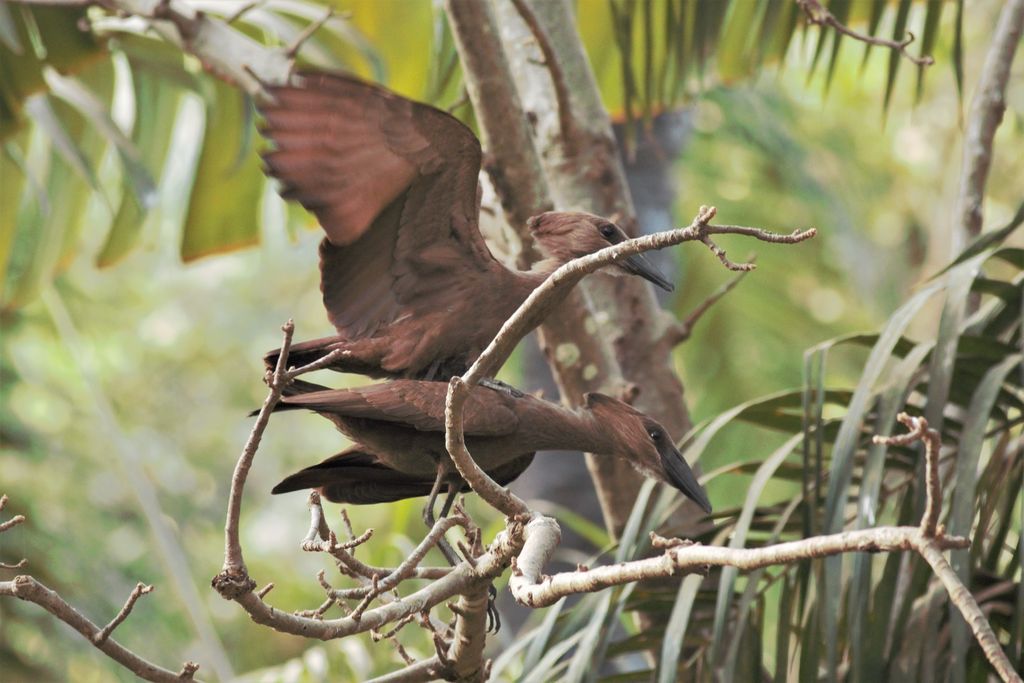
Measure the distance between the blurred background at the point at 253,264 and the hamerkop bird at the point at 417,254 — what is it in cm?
87

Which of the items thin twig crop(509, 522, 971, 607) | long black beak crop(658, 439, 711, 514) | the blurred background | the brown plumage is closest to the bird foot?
the brown plumage

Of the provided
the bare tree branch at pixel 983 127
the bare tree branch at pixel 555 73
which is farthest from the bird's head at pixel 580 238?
the bare tree branch at pixel 983 127

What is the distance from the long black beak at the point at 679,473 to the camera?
2059 millimetres

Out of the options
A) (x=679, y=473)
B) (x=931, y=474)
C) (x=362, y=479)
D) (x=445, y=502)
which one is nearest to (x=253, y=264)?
(x=362, y=479)

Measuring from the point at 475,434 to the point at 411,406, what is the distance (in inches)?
4.8

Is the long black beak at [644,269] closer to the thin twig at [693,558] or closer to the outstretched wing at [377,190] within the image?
the outstretched wing at [377,190]

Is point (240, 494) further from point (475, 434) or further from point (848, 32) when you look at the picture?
point (848, 32)

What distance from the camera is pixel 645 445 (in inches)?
80.6

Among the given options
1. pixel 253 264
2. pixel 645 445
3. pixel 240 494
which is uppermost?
pixel 240 494

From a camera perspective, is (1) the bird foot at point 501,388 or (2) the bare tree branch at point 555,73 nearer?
(1) the bird foot at point 501,388

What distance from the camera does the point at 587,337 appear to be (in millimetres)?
3115

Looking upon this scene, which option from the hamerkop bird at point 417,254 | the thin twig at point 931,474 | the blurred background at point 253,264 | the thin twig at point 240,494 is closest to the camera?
the thin twig at point 931,474

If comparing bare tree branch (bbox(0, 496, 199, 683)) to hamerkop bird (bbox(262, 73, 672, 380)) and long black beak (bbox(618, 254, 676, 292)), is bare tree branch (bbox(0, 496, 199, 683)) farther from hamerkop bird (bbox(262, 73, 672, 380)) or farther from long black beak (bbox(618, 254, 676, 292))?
long black beak (bbox(618, 254, 676, 292))

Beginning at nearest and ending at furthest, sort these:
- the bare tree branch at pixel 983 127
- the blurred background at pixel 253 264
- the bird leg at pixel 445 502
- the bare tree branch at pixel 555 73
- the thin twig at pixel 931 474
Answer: the thin twig at pixel 931 474 < the bird leg at pixel 445 502 < the bare tree branch at pixel 555 73 < the bare tree branch at pixel 983 127 < the blurred background at pixel 253 264
